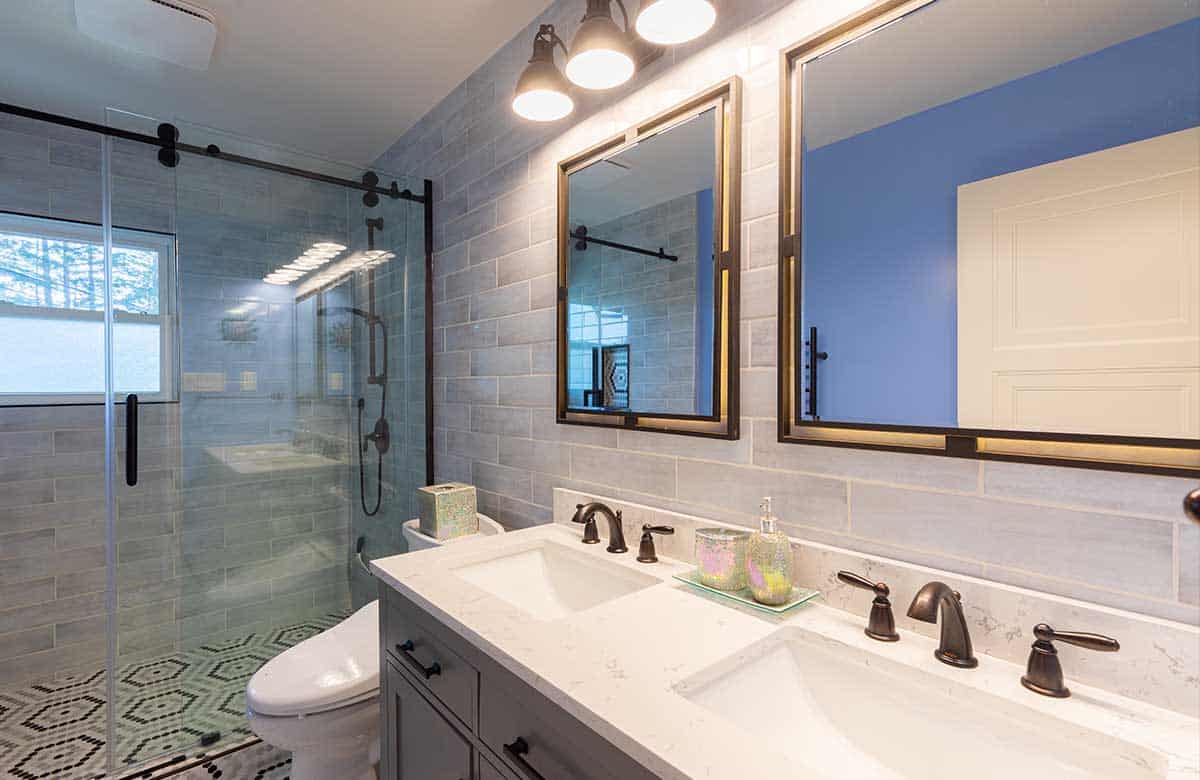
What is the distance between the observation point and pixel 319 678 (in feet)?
4.95

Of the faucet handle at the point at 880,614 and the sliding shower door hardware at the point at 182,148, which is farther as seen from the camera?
the sliding shower door hardware at the point at 182,148

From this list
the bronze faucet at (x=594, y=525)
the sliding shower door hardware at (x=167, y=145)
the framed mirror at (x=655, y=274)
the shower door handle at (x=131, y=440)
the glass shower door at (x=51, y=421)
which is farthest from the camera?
the glass shower door at (x=51, y=421)

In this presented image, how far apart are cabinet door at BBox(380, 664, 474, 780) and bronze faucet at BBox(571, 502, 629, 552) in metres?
0.54

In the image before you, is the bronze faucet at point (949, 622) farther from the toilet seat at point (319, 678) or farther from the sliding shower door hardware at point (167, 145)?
the sliding shower door hardware at point (167, 145)

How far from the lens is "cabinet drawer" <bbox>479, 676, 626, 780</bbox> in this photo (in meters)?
0.73

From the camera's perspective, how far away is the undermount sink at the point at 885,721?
0.67m

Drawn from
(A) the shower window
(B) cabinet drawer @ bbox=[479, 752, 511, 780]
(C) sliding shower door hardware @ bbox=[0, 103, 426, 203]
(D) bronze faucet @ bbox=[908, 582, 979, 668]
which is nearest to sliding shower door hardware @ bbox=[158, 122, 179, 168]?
(C) sliding shower door hardware @ bbox=[0, 103, 426, 203]

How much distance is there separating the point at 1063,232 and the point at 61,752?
3.20 meters

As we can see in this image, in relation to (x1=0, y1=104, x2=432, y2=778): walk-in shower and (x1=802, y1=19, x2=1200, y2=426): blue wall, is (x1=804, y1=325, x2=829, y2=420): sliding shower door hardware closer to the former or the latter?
(x1=802, y1=19, x2=1200, y2=426): blue wall

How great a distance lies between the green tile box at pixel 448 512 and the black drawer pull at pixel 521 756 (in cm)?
111

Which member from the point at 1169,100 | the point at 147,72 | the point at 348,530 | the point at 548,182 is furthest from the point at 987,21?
the point at 147,72

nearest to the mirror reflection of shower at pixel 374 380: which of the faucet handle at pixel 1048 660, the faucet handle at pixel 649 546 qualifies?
the faucet handle at pixel 649 546

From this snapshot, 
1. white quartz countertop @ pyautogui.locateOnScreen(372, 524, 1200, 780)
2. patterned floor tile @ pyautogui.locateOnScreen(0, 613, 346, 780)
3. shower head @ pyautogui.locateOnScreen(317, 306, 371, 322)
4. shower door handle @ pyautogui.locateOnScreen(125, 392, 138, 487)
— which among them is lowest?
patterned floor tile @ pyautogui.locateOnScreen(0, 613, 346, 780)

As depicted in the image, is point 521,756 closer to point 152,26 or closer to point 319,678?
point 319,678
